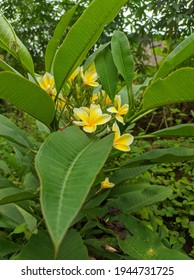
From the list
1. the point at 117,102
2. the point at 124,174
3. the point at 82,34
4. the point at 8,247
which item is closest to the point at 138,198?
the point at 124,174

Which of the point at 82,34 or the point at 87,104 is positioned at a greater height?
the point at 82,34

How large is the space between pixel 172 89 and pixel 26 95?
342mm

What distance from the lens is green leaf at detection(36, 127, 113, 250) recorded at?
0.51 meters

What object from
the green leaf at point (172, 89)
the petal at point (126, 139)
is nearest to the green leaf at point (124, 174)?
the petal at point (126, 139)

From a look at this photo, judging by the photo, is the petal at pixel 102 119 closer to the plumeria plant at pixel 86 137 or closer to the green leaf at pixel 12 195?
the plumeria plant at pixel 86 137

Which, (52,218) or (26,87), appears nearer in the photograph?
(52,218)

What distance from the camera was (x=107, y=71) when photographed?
3.86ft

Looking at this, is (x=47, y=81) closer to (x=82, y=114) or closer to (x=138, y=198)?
(x=82, y=114)

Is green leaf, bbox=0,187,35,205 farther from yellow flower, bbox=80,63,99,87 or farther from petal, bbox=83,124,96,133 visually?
yellow flower, bbox=80,63,99,87

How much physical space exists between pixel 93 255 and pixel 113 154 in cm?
33

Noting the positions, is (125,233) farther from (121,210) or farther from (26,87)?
(26,87)

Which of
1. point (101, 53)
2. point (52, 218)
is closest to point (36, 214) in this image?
point (101, 53)

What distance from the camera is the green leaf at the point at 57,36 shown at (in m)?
1.06

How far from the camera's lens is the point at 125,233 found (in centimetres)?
101
